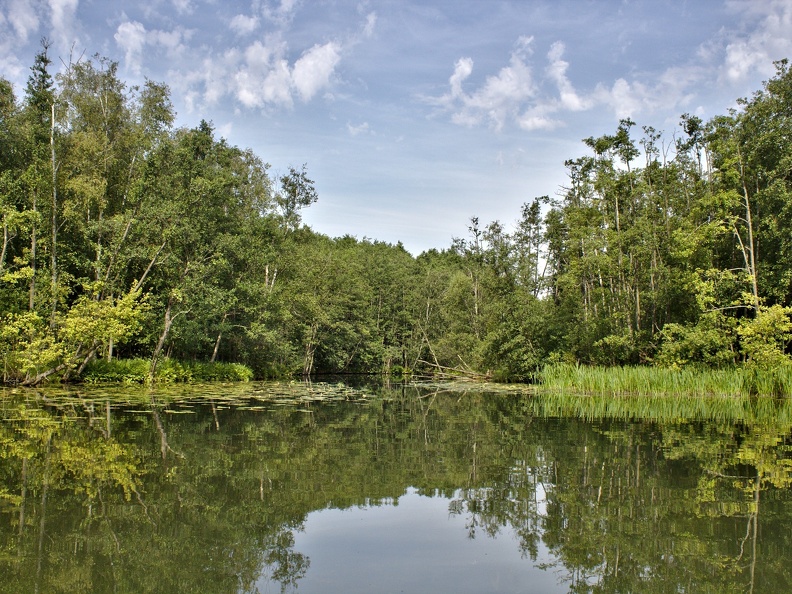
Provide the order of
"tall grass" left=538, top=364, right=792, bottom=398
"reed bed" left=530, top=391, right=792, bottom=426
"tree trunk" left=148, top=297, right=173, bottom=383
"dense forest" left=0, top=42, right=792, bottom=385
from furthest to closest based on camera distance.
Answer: "tree trunk" left=148, top=297, right=173, bottom=383
"dense forest" left=0, top=42, right=792, bottom=385
"tall grass" left=538, top=364, right=792, bottom=398
"reed bed" left=530, top=391, right=792, bottom=426

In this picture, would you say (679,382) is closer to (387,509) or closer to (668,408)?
(668,408)

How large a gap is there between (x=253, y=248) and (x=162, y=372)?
9834mm

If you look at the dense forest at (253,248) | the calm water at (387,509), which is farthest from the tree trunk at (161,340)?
the calm water at (387,509)

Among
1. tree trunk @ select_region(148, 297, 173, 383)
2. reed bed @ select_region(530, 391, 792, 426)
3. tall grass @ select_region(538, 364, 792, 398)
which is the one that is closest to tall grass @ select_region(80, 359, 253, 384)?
tree trunk @ select_region(148, 297, 173, 383)

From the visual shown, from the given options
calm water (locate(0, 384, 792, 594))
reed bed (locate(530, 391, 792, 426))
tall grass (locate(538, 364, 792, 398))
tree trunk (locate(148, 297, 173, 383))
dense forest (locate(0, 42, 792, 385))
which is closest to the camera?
calm water (locate(0, 384, 792, 594))

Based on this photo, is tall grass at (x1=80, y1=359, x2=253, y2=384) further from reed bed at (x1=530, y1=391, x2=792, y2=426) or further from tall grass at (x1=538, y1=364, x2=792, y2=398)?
tall grass at (x1=538, y1=364, x2=792, y2=398)

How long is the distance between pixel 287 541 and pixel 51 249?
22812 mm

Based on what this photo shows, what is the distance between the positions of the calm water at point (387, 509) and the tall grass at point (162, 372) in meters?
12.3

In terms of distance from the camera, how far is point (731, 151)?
2380cm

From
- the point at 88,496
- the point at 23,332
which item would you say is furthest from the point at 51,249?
the point at 88,496

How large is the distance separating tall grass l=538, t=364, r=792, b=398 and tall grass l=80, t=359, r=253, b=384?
659 inches

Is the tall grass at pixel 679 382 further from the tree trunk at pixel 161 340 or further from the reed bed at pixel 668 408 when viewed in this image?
the tree trunk at pixel 161 340

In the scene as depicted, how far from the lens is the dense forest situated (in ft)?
72.2

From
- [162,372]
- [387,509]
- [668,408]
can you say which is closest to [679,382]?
[668,408]
